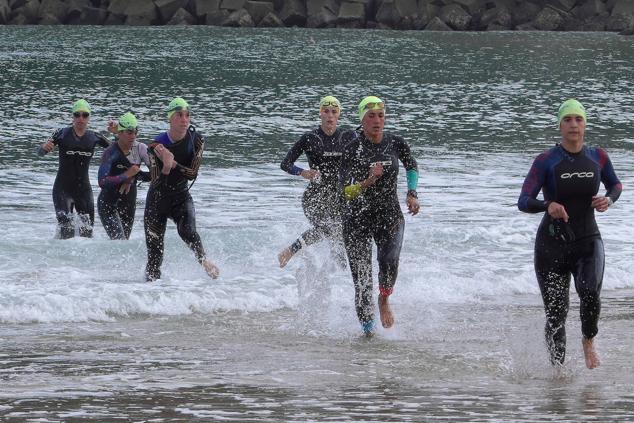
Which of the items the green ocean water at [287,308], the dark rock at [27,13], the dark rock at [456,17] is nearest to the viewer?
the green ocean water at [287,308]

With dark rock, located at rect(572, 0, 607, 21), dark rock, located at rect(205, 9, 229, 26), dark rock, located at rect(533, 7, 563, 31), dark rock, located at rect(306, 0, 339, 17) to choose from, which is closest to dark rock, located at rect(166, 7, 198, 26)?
dark rock, located at rect(205, 9, 229, 26)

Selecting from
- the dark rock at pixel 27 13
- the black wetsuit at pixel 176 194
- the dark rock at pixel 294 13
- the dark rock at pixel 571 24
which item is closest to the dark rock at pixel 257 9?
the dark rock at pixel 294 13

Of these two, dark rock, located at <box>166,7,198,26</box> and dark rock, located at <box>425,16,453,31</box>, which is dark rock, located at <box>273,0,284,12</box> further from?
dark rock, located at <box>425,16,453,31</box>

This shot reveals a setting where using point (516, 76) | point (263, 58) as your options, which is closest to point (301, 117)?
point (516, 76)

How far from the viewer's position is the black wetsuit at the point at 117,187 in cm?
1380

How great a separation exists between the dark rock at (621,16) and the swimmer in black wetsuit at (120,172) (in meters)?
57.7

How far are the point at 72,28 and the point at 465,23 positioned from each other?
69.7 ft

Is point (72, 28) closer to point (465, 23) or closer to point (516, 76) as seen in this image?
point (465, 23)

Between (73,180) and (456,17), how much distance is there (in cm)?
→ 5679

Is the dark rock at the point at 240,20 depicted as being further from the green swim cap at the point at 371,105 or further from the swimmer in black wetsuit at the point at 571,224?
the swimmer in black wetsuit at the point at 571,224

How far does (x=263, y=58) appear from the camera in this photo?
54.2 metres

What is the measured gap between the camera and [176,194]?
12.1 m

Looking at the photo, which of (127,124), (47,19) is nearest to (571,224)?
(127,124)

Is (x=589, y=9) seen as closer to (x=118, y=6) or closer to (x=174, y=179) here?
(x=118, y=6)
